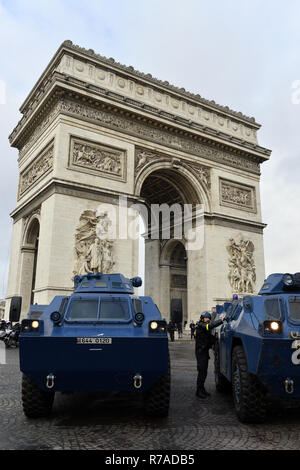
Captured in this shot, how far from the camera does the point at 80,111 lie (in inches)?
752

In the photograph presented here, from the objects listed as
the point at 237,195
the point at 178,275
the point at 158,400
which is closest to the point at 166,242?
the point at 178,275

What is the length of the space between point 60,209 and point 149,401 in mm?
13627

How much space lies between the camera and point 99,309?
543cm

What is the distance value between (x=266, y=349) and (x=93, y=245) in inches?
555

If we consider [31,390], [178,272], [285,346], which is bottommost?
[31,390]

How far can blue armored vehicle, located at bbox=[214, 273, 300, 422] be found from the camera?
4289mm

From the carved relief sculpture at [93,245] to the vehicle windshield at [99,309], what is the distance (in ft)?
39.0

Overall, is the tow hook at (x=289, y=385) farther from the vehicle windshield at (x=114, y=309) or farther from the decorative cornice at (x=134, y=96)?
the decorative cornice at (x=134, y=96)

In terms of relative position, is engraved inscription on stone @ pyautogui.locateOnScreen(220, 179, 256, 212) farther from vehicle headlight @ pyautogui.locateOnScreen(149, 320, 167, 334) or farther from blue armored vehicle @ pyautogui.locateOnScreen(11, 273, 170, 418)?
blue armored vehicle @ pyautogui.locateOnScreen(11, 273, 170, 418)

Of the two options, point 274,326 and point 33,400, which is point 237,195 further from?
point 33,400

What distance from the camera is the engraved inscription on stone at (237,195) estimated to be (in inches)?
949

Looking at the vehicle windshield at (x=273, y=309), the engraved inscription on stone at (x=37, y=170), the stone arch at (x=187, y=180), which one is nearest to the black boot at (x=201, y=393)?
the vehicle windshield at (x=273, y=309)

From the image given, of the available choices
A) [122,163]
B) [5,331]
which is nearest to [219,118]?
[122,163]
